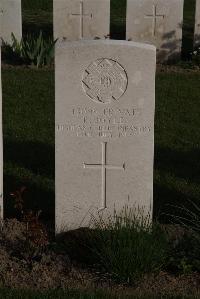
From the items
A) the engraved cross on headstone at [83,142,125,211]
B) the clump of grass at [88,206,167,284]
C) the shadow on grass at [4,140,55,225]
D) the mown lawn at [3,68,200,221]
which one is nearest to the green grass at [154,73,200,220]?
the mown lawn at [3,68,200,221]

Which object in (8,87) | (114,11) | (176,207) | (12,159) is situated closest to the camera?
(176,207)

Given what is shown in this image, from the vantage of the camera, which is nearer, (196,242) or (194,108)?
(196,242)

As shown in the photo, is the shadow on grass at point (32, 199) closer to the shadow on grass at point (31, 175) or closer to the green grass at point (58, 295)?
the shadow on grass at point (31, 175)

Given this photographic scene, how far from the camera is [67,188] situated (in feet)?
19.5

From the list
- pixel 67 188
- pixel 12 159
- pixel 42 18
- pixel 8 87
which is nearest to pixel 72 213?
pixel 67 188

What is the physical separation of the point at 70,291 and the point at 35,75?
24.1ft

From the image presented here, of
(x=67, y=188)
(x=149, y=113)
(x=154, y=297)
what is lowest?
(x=154, y=297)

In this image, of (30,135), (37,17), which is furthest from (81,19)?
(30,135)

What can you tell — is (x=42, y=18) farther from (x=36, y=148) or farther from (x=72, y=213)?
(x=72, y=213)

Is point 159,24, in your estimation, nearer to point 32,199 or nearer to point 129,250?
point 32,199

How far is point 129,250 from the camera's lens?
5.23 metres

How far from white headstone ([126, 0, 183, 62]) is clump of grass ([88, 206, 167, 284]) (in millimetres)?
7991

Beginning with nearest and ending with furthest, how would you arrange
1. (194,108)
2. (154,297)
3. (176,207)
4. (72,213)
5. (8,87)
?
(154,297) < (72,213) < (176,207) < (194,108) < (8,87)

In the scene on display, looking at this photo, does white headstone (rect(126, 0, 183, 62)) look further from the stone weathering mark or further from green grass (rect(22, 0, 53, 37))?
the stone weathering mark
